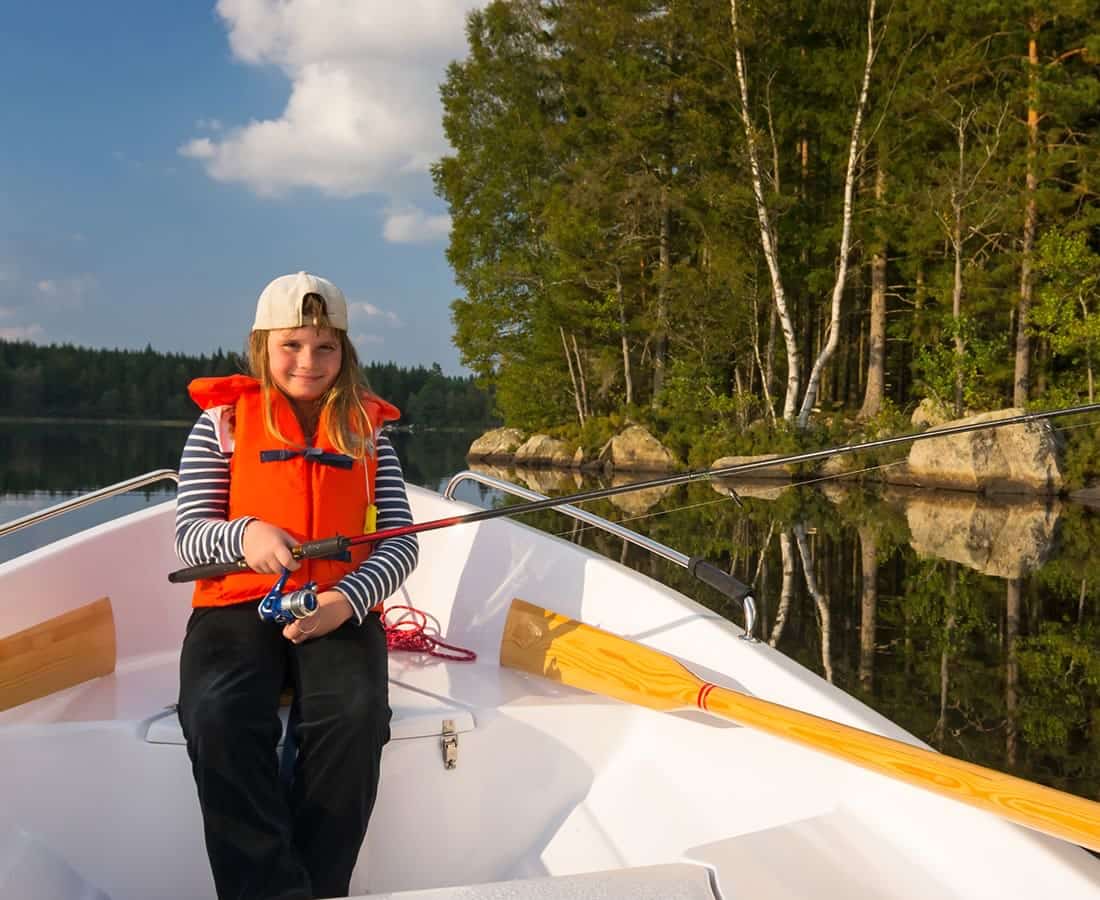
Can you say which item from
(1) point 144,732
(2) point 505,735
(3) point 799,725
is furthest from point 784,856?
(1) point 144,732

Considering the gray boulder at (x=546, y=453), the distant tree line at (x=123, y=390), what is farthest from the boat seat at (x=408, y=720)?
the distant tree line at (x=123, y=390)

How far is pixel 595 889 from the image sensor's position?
946 millimetres

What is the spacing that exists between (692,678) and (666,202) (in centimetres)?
1394

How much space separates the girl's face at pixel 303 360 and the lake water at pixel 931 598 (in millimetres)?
1161

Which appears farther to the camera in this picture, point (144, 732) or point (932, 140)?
point (932, 140)

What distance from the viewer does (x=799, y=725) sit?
4.31ft

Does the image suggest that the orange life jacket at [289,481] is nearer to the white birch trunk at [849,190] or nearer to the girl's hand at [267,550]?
the girl's hand at [267,550]

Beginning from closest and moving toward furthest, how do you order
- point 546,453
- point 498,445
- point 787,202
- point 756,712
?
point 756,712 → point 787,202 → point 546,453 → point 498,445

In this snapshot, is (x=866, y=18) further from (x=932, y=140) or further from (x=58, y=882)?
(x=58, y=882)

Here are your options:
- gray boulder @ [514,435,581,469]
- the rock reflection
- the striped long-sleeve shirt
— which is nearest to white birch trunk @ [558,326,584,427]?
gray boulder @ [514,435,581,469]

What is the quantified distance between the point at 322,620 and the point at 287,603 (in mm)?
100

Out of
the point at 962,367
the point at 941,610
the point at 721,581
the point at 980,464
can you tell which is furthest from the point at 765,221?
the point at 721,581

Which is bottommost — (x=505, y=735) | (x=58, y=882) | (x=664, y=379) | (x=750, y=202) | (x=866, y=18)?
(x=58, y=882)

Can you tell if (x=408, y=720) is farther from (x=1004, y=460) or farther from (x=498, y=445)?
(x=498, y=445)
